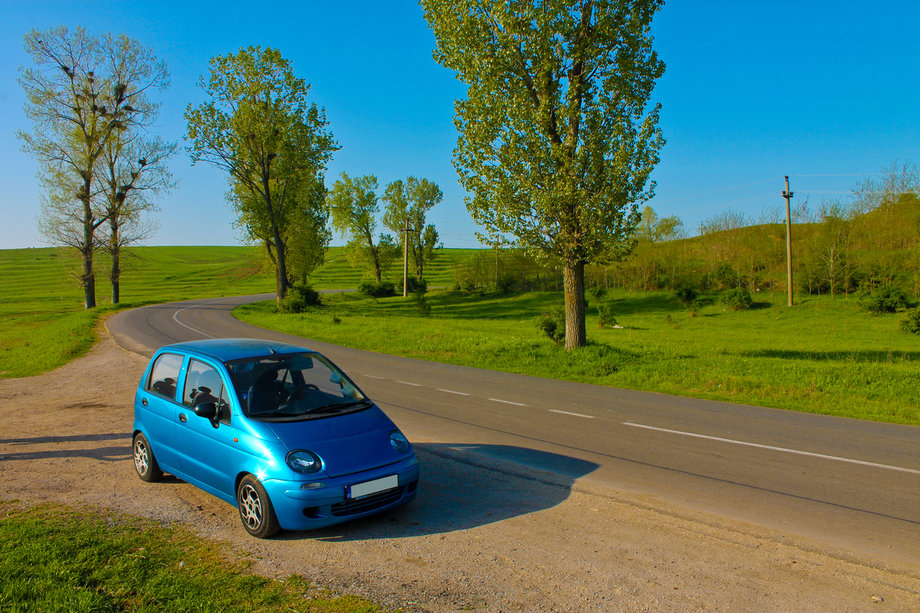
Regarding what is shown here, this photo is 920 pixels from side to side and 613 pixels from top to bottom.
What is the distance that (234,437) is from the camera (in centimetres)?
579

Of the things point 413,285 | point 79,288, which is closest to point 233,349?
point 413,285

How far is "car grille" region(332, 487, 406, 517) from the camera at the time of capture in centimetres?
541

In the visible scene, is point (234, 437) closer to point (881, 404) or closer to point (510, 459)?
point (510, 459)

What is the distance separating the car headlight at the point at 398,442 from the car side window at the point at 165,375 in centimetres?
261

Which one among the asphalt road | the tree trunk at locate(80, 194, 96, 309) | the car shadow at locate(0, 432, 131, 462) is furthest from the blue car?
the tree trunk at locate(80, 194, 96, 309)

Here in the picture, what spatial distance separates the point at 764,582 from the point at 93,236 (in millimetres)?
49077

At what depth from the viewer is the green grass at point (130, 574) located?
161 inches

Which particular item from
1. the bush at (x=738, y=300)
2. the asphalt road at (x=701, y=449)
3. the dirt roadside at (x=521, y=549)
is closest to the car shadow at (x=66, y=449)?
the dirt roadside at (x=521, y=549)

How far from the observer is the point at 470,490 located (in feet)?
22.5

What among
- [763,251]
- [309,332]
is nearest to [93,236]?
[309,332]

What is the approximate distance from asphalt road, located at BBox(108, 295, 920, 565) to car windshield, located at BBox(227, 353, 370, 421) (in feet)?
8.56

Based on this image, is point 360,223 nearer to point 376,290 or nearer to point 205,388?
Result: point 376,290

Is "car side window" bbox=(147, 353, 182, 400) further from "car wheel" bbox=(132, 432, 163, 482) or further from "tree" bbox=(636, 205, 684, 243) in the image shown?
"tree" bbox=(636, 205, 684, 243)

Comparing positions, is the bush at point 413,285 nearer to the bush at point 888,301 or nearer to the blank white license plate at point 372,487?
the bush at point 888,301
